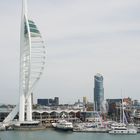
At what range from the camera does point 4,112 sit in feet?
272

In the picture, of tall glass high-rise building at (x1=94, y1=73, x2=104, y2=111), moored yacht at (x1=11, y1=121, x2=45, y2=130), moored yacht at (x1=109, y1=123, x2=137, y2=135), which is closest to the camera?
moored yacht at (x1=109, y1=123, x2=137, y2=135)

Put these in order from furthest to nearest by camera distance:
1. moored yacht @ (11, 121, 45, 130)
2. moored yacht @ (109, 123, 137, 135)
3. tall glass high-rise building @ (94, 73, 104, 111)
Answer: tall glass high-rise building @ (94, 73, 104, 111) → moored yacht @ (11, 121, 45, 130) → moored yacht @ (109, 123, 137, 135)

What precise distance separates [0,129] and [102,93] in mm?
77352

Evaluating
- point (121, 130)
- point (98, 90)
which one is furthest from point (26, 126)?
point (98, 90)

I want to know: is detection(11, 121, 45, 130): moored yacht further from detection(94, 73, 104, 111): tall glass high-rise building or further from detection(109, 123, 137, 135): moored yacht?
detection(94, 73, 104, 111): tall glass high-rise building

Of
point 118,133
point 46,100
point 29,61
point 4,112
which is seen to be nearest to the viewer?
point 118,133

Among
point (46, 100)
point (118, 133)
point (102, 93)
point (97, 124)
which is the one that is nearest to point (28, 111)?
point (97, 124)

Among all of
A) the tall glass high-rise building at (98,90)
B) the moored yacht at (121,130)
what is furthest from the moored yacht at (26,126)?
Answer: the tall glass high-rise building at (98,90)

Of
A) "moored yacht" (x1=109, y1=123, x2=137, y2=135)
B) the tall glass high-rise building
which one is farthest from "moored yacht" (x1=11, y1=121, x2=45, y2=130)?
the tall glass high-rise building

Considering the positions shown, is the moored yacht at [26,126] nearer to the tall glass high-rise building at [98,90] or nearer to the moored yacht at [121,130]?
the moored yacht at [121,130]

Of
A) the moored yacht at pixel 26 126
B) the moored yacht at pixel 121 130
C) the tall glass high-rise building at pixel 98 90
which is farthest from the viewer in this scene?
the tall glass high-rise building at pixel 98 90

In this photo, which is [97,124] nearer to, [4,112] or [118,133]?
[118,133]

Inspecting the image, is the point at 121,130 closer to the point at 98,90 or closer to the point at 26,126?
the point at 26,126

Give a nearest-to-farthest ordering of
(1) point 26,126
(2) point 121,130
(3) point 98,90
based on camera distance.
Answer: (2) point 121,130 < (1) point 26,126 < (3) point 98,90
